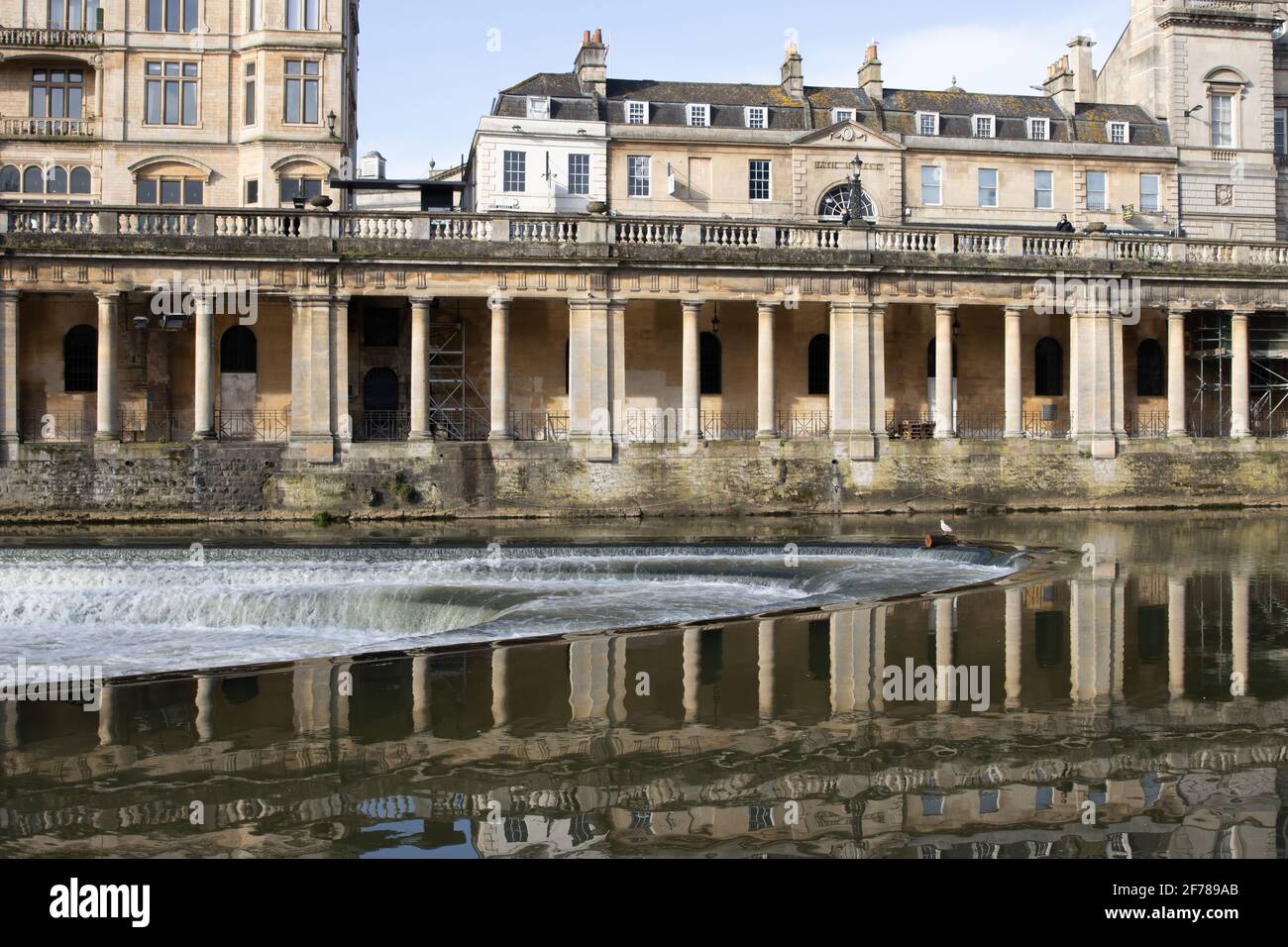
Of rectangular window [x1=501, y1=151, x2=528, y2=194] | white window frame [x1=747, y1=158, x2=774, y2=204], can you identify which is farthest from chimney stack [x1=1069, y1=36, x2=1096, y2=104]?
rectangular window [x1=501, y1=151, x2=528, y2=194]

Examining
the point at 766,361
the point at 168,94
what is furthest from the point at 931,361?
the point at 168,94

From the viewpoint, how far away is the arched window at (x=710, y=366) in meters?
36.3

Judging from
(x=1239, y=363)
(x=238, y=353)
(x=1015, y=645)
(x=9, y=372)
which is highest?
(x=238, y=353)

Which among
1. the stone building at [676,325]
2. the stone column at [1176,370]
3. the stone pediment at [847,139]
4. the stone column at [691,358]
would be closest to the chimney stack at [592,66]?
the stone building at [676,325]

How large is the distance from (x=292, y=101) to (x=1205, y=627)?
3375cm

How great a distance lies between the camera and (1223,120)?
4556cm

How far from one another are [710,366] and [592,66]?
12.9 meters

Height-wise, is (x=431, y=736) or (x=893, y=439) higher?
(x=893, y=439)

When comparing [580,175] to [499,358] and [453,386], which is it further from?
[499,358]

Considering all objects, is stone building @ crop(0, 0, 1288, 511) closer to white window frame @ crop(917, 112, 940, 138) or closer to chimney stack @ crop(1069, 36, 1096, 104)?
white window frame @ crop(917, 112, 940, 138)

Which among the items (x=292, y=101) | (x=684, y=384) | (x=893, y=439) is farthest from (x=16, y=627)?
(x=292, y=101)

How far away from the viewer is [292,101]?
39.2 m

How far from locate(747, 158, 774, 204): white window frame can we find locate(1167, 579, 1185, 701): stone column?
26.1m
